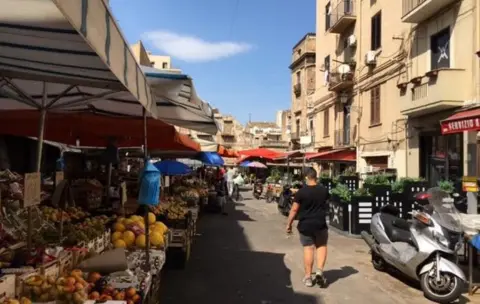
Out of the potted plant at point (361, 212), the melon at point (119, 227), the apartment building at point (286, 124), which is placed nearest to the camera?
the melon at point (119, 227)

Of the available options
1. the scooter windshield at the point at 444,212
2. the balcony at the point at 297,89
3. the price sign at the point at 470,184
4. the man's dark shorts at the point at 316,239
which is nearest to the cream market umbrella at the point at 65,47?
the man's dark shorts at the point at 316,239

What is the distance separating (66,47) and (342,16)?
72.7 feet

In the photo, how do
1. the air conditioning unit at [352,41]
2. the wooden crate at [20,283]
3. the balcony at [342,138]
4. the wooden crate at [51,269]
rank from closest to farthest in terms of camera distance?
the wooden crate at [20,283]
the wooden crate at [51,269]
the air conditioning unit at [352,41]
the balcony at [342,138]

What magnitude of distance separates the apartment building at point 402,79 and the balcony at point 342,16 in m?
0.05

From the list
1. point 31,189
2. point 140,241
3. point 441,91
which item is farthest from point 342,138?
point 31,189

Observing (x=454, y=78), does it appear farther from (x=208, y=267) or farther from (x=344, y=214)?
(x=208, y=267)

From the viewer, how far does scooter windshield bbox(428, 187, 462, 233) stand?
6.38m

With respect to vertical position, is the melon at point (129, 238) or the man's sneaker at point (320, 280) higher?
the melon at point (129, 238)

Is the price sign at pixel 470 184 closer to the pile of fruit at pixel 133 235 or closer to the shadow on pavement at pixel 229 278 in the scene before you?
the shadow on pavement at pixel 229 278

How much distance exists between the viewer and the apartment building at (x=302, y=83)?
37.9 metres

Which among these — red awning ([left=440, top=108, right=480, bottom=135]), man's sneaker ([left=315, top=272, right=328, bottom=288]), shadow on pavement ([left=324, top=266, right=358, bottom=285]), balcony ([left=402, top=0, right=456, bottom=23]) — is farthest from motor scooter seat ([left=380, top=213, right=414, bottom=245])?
balcony ([left=402, top=0, right=456, bottom=23])

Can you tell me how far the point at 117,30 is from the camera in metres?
2.54

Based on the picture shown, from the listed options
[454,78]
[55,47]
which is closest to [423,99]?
[454,78]

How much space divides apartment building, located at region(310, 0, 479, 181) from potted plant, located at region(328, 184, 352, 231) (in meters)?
4.35
